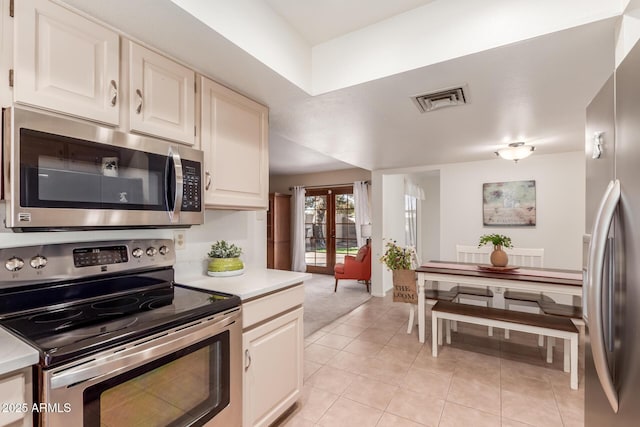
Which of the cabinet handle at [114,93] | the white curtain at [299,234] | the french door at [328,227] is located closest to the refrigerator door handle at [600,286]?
the cabinet handle at [114,93]

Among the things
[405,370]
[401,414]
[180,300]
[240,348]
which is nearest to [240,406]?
[240,348]

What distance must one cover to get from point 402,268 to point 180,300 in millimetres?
2700

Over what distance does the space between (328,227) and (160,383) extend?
18.8 feet

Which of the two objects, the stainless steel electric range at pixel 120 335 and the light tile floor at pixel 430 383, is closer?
the stainless steel electric range at pixel 120 335

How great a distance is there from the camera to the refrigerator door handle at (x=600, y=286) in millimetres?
841

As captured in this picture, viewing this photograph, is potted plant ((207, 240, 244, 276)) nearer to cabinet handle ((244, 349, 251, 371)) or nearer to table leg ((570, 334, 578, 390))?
cabinet handle ((244, 349, 251, 371))

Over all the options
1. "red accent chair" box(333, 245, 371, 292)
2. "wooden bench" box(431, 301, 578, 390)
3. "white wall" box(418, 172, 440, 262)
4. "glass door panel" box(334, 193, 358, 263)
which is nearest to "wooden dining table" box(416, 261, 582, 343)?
"wooden bench" box(431, 301, 578, 390)

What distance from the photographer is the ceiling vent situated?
1.91m

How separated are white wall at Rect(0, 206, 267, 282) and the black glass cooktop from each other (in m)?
0.21

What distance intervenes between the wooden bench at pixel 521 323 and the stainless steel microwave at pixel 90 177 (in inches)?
93.9

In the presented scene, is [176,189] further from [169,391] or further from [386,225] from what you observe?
[386,225]

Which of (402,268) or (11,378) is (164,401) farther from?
(402,268)

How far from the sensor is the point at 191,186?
61.4 inches

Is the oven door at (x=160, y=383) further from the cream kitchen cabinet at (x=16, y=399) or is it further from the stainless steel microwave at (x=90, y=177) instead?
the stainless steel microwave at (x=90, y=177)
